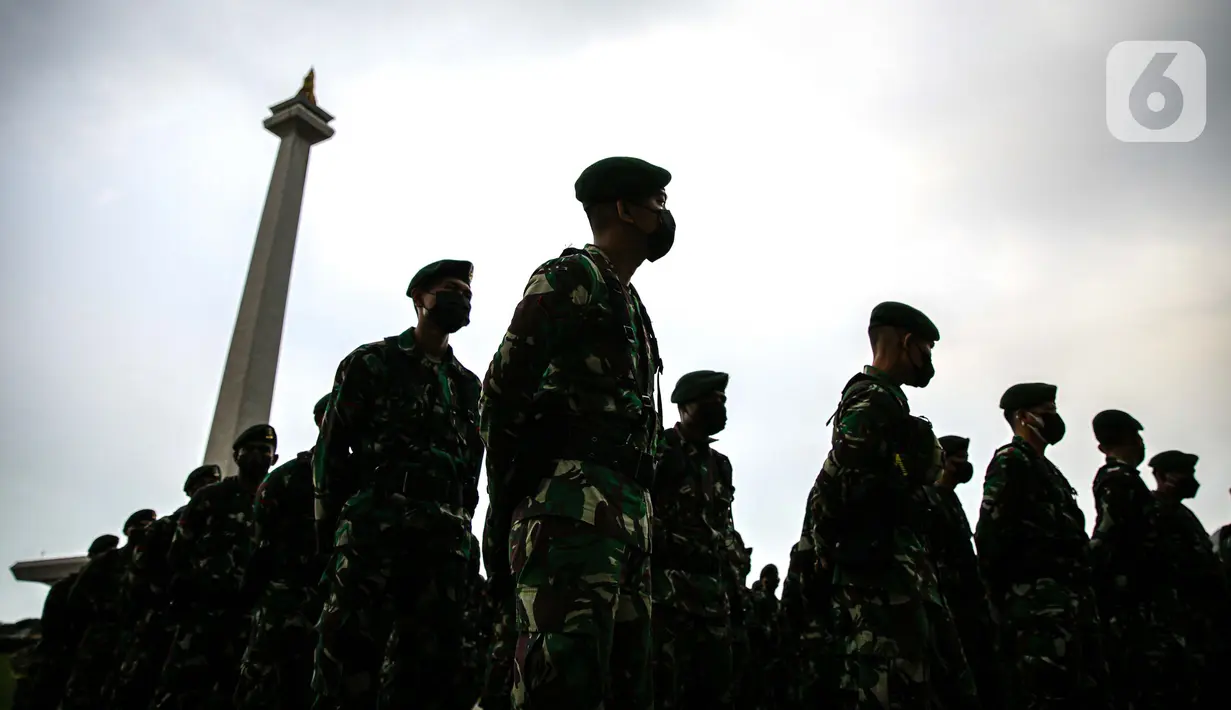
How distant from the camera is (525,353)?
275 centimetres

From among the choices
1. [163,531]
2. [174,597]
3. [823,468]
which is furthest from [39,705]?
[823,468]

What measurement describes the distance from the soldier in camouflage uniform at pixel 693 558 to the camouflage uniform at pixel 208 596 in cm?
338

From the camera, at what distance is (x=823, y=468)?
4570mm

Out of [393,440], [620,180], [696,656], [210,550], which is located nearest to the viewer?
[620,180]

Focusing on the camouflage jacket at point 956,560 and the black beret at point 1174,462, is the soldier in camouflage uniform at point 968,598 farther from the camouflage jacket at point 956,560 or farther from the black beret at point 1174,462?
the black beret at point 1174,462

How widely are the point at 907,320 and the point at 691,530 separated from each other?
2.35 m

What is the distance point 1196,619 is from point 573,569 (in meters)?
7.01

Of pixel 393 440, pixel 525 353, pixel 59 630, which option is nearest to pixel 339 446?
pixel 393 440

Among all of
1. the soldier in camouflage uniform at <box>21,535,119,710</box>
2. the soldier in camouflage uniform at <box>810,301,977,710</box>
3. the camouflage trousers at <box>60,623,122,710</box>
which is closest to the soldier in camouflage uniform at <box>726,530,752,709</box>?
the soldier in camouflage uniform at <box>810,301,977,710</box>

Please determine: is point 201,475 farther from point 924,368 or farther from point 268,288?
point 268,288

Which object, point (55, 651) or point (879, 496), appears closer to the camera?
point (879, 496)

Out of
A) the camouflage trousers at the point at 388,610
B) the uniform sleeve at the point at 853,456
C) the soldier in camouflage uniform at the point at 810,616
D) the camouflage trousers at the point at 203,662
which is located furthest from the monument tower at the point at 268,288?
the uniform sleeve at the point at 853,456

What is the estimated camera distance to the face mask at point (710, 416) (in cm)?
679

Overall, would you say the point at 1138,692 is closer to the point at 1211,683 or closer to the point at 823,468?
the point at 1211,683
